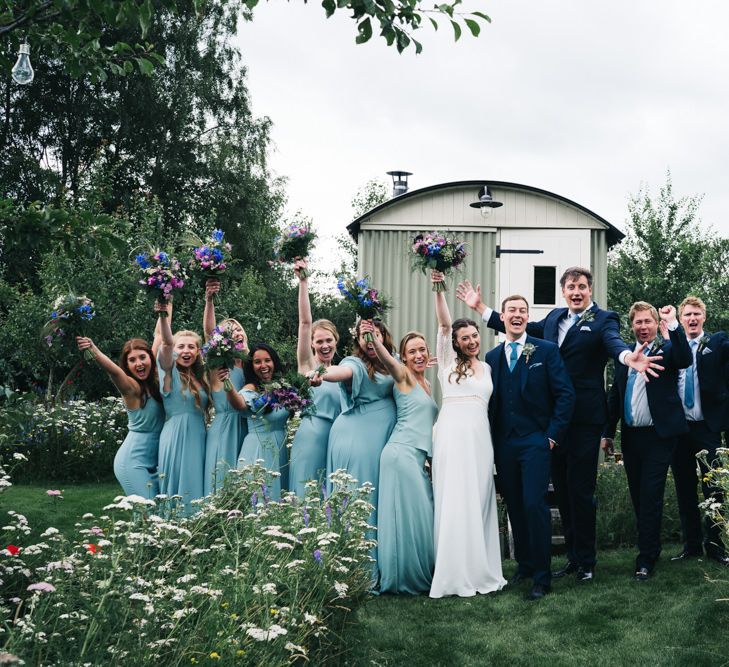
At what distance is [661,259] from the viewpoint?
1141 inches

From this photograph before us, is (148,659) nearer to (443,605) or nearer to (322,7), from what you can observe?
(322,7)

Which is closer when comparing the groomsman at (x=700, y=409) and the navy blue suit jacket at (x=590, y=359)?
the navy blue suit jacket at (x=590, y=359)

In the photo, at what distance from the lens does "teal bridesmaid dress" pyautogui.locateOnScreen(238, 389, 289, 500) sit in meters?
6.77

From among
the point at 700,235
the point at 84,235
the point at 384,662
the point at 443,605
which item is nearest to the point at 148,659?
the point at 84,235

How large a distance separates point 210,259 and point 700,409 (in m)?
4.05

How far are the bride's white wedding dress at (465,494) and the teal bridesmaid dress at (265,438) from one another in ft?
4.04

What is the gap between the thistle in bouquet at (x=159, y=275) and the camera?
638 cm

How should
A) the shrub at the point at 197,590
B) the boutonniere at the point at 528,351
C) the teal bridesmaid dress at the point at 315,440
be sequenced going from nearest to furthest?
the shrub at the point at 197,590 → the boutonniere at the point at 528,351 → the teal bridesmaid dress at the point at 315,440

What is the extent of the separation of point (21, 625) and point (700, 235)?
96.7ft

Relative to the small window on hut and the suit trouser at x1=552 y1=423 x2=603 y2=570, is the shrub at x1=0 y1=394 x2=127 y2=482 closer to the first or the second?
the small window on hut

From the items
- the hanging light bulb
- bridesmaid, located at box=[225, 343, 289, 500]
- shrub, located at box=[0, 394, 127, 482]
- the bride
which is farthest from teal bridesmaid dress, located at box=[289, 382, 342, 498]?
shrub, located at box=[0, 394, 127, 482]

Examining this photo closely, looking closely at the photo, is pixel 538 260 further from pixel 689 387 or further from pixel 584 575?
pixel 584 575

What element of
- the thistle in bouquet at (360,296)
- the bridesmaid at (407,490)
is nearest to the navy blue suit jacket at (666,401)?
the bridesmaid at (407,490)

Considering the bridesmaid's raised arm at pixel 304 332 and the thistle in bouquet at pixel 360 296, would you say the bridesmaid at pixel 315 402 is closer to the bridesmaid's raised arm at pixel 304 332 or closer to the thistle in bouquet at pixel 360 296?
the bridesmaid's raised arm at pixel 304 332
